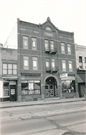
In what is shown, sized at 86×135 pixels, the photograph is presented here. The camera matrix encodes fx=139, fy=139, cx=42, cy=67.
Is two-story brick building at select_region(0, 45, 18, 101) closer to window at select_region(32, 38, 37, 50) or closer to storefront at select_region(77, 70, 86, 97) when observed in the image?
window at select_region(32, 38, 37, 50)

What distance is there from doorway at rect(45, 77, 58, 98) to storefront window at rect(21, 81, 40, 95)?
7.40 ft

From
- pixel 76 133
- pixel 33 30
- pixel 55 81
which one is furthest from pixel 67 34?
pixel 76 133

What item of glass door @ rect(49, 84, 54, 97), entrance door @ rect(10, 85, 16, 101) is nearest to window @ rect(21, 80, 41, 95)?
entrance door @ rect(10, 85, 16, 101)

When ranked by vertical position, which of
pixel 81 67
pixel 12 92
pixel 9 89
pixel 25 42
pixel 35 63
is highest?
pixel 25 42

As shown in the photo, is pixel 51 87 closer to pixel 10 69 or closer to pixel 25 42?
pixel 10 69

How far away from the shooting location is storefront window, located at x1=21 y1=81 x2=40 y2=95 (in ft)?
77.6

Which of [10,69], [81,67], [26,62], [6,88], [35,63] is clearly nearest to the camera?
[6,88]

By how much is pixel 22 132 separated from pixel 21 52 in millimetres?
18552

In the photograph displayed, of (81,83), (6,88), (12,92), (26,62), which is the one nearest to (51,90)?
(81,83)

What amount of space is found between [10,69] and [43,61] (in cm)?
656

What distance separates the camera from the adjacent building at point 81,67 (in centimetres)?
2943

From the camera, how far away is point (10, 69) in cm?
2297

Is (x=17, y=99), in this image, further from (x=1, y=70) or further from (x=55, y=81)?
(x=55, y=81)

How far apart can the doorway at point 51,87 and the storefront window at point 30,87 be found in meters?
2.26
